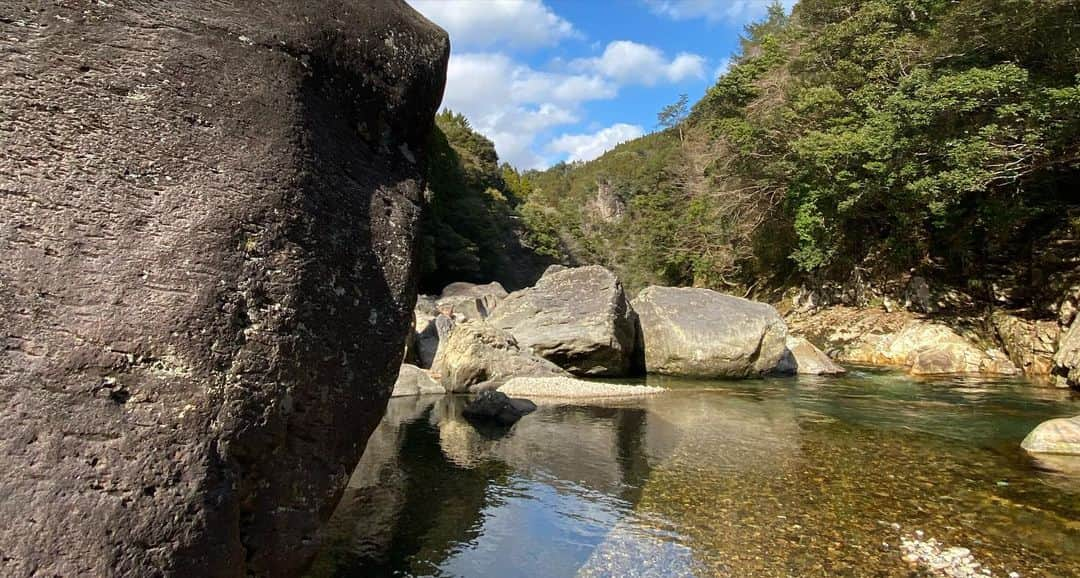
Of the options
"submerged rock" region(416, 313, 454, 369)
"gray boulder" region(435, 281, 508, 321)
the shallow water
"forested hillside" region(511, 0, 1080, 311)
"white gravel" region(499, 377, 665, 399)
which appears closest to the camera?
the shallow water

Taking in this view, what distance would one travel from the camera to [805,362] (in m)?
16.6

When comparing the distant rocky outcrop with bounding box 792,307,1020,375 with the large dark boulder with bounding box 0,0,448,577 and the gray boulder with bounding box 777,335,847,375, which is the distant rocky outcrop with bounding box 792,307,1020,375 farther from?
the large dark boulder with bounding box 0,0,448,577

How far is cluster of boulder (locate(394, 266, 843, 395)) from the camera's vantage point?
13500 millimetres

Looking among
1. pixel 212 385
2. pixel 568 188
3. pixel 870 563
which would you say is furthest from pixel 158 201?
pixel 568 188

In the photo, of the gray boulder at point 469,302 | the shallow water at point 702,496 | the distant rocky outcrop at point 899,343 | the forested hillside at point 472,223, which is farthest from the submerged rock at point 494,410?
the forested hillside at point 472,223

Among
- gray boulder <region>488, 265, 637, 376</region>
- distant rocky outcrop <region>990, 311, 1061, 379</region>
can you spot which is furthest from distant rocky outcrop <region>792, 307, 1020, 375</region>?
gray boulder <region>488, 265, 637, 376</region>

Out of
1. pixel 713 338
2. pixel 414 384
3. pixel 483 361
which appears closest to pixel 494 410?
pixel 483 361

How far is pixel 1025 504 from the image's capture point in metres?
5.94

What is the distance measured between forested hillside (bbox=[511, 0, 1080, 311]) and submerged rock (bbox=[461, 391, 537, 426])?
35.3 feet

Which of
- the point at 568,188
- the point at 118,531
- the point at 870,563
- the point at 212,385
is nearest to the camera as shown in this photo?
the point at 118,531

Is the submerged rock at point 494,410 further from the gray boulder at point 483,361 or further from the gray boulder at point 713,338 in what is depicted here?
the gray boulder at point 713,338

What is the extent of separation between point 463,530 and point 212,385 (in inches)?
115

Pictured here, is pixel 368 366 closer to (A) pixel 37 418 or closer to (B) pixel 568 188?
(A) pixel 37 418

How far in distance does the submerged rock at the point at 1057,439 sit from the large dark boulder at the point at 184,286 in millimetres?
7740
